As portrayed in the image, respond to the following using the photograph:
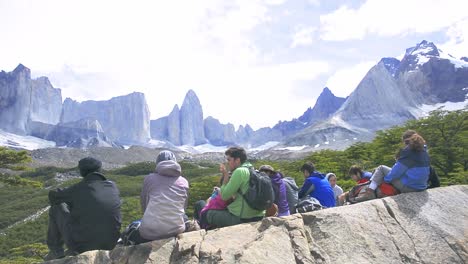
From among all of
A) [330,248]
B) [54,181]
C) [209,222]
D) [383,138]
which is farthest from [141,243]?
[54,181]

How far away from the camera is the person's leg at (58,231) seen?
23.9 ft

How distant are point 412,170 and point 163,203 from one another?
488 cm

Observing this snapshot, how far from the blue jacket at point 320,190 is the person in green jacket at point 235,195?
2.70 meters

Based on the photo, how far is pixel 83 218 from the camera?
7.34 m

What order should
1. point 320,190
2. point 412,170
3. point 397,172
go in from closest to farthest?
point 412,170 → point 397,172 → point 320,190

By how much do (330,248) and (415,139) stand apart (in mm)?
3065

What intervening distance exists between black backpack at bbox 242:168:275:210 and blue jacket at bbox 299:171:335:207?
3059 mm

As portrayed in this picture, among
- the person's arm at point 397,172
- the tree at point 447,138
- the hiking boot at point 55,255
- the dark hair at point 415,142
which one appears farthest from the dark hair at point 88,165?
the tree at point 447,138

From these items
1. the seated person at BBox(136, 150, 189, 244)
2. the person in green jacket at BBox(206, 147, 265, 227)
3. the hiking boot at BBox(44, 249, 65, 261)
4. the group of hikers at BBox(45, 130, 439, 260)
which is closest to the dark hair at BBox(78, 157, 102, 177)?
the group of hikers at BBox(45, 130, 439, 260)

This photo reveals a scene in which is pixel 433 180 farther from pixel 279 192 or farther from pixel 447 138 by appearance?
pixel 447 138

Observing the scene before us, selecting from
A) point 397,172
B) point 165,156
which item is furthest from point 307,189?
point 165,156

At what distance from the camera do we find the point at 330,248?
24.0ft

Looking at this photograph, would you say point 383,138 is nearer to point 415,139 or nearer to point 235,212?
point 415,139

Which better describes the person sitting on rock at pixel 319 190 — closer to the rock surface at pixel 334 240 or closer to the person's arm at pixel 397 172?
the person's arm at pixel 397 172
